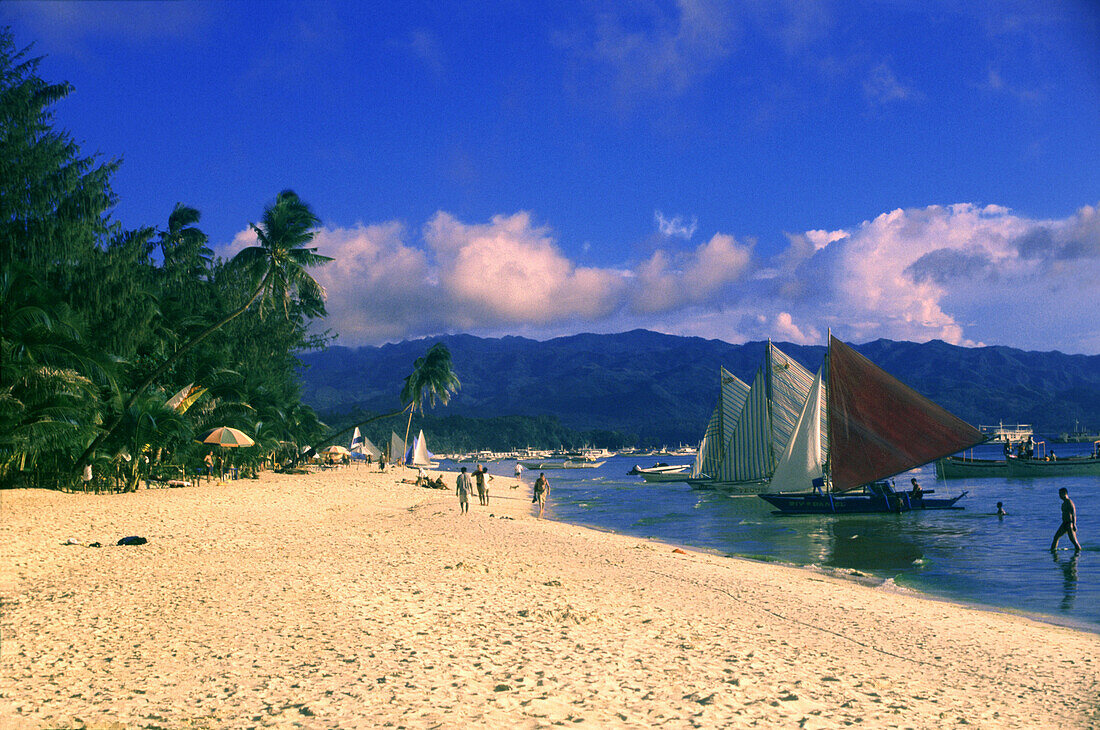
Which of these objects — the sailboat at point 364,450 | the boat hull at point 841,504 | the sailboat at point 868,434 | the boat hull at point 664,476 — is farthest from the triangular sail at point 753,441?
the sailboat at point 364,450

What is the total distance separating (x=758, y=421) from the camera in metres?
42.7

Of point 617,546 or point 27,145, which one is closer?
point 617,546

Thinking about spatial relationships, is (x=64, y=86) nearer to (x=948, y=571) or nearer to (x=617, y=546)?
(x=617, y=546)

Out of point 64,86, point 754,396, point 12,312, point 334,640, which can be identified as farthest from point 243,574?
point 754,396

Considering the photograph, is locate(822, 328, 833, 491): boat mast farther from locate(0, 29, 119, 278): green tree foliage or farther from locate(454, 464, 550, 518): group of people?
locate(0, 29, 119, 278): green tree foliage

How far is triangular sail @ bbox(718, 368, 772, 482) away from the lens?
137 ft

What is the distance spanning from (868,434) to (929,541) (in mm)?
6126

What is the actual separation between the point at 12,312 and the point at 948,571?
26.4 metres

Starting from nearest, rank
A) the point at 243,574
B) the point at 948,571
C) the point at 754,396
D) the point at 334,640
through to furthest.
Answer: the point at 334,640 → the point at 243,574 → the point at 948,571 → the point at 754,396

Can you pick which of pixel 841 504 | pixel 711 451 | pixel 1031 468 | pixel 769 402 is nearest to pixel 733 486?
pixel 711 451

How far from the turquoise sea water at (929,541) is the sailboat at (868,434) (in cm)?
93

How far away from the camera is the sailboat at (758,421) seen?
40750 millimetres

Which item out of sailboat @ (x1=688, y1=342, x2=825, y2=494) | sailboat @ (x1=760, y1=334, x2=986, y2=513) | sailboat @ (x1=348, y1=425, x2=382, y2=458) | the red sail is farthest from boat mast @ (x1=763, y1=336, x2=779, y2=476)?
sailboat @ (x1=348, y1=425, x2=382, y2=458)

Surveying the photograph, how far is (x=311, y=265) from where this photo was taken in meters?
33.4
